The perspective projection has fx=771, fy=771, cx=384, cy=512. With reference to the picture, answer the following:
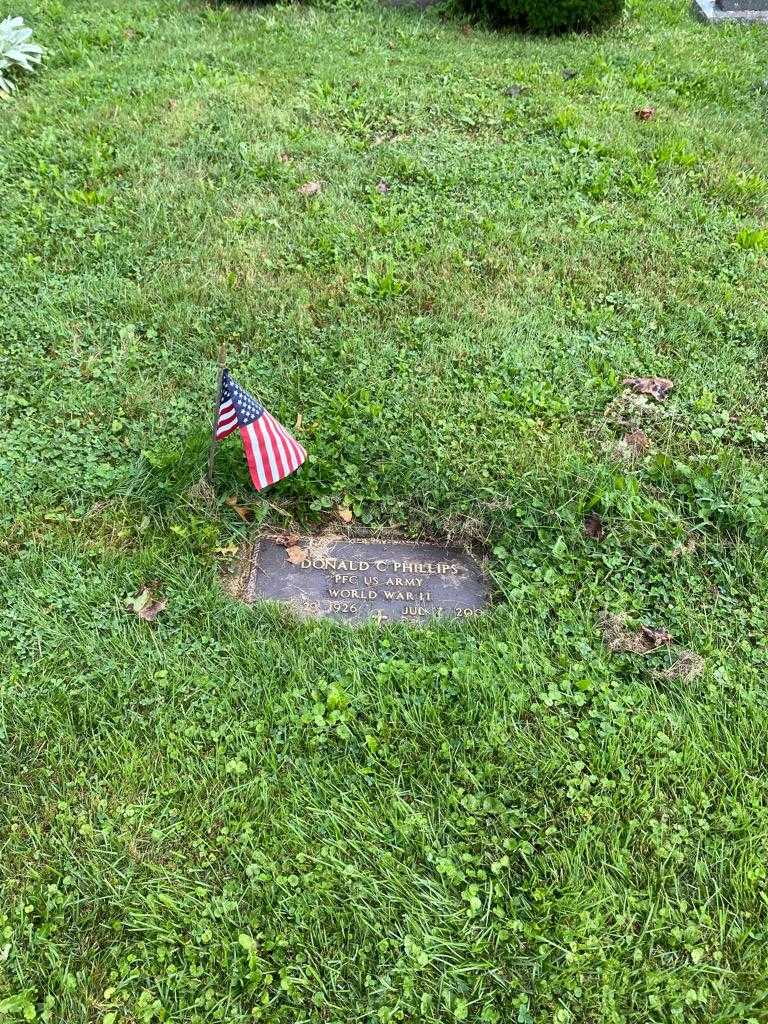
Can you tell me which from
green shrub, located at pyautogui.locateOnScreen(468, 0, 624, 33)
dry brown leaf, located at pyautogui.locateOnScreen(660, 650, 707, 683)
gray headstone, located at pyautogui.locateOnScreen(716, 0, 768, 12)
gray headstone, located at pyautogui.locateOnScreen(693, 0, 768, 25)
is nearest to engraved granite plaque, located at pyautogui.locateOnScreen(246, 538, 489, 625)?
dry brown leaf, located at pyautogui.locateOnScreen(660, 650, 707, 683)

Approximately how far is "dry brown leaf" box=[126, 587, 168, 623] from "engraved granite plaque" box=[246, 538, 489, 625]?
0.39 m

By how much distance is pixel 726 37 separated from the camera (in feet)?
26.6

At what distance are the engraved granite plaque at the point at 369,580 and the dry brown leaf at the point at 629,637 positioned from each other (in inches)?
21.4

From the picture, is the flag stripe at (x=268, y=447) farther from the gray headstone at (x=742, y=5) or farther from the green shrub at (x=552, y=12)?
the gray headstone at (x=742, y=5)

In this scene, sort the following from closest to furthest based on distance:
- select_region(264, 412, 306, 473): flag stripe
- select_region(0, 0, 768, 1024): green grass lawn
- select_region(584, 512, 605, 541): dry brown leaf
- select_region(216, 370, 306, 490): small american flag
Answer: select_region(0, 0, 768, 1024): green grass lawn < select_region(216, 370, 306, 490): small american flag < select_region(264, 412, 306, 473): flag stripe < select_region(584, 512, 605, 541): dry brown leaf

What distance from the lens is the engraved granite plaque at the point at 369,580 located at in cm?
344

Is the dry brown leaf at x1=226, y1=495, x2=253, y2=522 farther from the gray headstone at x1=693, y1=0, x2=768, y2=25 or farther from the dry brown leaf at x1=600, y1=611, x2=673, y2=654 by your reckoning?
the gray headstone at x1=693, y1=0, x2=768, y2=25

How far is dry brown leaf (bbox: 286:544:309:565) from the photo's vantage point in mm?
3635

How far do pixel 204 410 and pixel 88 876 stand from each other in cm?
235

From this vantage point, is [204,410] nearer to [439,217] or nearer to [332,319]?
[332,319]

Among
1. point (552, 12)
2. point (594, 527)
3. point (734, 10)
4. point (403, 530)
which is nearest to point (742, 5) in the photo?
point (734, 10)

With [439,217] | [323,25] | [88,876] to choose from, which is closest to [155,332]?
[439,217]

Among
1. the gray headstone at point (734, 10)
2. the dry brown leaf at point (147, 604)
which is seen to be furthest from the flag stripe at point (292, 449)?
the gray headstone at point (734, 10)

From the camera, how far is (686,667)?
3.10 meters
